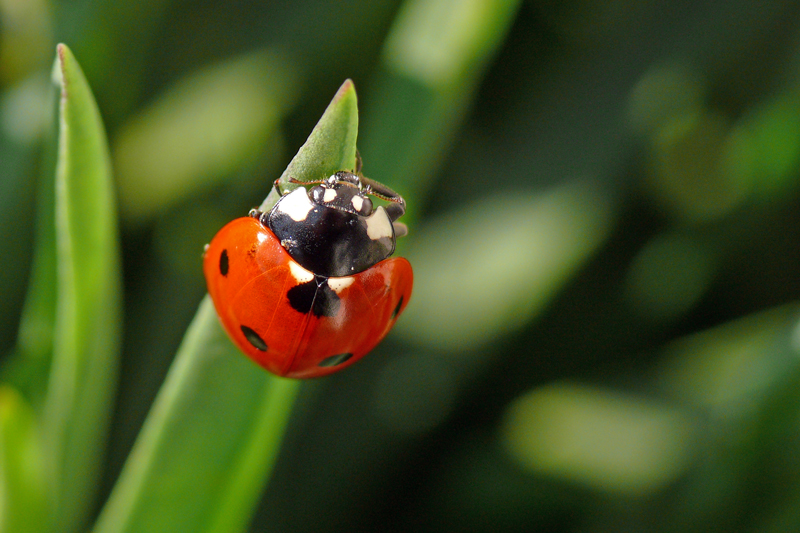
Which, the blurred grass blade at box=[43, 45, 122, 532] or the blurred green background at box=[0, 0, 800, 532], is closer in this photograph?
the blurred grass blade at box=[43, 45, 122, 532]

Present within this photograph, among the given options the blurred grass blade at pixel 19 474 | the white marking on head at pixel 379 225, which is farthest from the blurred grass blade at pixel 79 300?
the white marking on head at pixel 379 225

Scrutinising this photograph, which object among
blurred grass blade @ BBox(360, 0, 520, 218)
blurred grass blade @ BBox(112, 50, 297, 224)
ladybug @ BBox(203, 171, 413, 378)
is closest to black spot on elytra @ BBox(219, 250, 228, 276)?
ladybug @ BBox(203, 171, 413, 378)

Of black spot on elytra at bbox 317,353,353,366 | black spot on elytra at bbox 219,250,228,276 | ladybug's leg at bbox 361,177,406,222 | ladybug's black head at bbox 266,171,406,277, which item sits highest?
ladybug's leg at bbox 361,177,406,222

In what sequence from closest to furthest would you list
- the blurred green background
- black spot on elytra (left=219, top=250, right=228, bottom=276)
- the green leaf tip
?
→ 1. the green leaf tip
2. black spot on elytra (left=219, top=250, right=228, bottom=276)
3. the blurred green background

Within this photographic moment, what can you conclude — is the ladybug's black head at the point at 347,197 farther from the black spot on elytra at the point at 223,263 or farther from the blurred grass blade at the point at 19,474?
the blurred grass blade at the point at 19,474

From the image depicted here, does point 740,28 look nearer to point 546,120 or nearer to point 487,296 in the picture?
point 546,120

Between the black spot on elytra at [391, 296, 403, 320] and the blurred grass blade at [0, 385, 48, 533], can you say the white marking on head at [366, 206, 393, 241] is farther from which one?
the blurred grass blade at [0, 385, 48, 533]

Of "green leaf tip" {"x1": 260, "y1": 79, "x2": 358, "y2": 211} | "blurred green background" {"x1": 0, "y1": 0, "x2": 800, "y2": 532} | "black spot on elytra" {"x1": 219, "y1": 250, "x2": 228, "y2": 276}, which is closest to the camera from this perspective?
"green leaf tip" {"x1": 260, "y1": 79, "x2": 358, "y2": 211}

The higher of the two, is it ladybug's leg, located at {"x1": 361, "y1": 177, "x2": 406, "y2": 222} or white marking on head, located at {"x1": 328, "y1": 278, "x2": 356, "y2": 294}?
ladybug's leg, located at {"x1": 361, "y1": 177, "x2": 406, "y2": 222}
